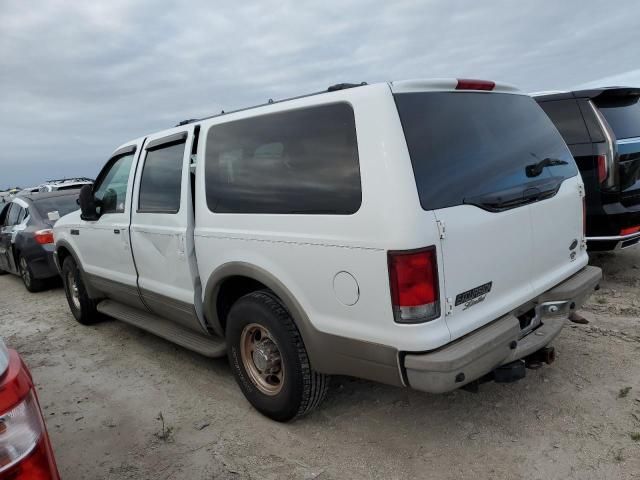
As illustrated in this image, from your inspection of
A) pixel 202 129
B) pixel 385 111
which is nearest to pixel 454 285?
pixel 385 111

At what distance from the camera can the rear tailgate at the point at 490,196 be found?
2.33m

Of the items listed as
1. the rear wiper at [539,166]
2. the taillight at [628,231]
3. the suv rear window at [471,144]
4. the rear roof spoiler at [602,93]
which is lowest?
the taillight at [628,231]

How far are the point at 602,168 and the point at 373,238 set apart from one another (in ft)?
11.5

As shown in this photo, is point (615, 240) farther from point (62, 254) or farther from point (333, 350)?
point (62, 254)

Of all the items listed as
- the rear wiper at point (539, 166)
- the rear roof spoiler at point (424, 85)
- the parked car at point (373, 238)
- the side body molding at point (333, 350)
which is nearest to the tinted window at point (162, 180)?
the parked car at point (373, 238)

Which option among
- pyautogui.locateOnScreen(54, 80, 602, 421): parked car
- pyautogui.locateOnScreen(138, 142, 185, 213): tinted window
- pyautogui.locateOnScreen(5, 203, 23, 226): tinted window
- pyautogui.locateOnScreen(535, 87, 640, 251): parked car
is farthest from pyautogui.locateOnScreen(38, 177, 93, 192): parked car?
pyautogui.locateOnScreen(535, 87, 640, 251): parked car

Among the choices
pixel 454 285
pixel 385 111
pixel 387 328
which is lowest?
pixel 387 328

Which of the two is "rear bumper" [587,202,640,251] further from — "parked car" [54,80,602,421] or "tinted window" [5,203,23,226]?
"tinted window" [5,203,23,226]

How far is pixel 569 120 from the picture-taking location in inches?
195

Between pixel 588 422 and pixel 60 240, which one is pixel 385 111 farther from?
pixel 60 240

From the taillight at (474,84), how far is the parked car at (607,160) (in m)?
2.39

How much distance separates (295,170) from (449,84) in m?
0.98

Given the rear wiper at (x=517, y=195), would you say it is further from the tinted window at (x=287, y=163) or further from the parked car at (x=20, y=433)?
the parked car at (x=20, y=433)

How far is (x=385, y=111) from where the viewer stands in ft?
7.65
